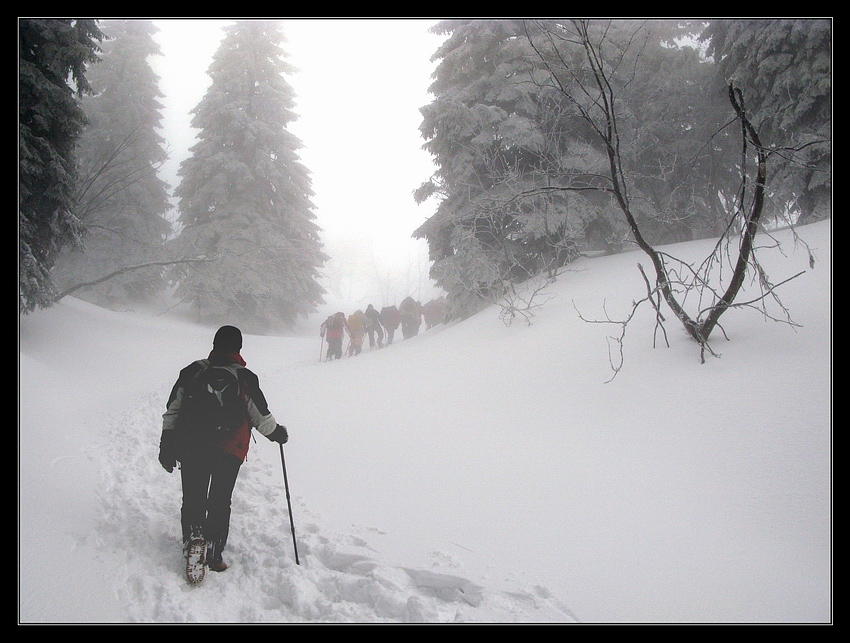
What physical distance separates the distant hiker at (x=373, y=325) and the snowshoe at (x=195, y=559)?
9.21 m

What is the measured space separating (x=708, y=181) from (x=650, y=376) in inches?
371

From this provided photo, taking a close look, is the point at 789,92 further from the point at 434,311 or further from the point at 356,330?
the point at 356,330

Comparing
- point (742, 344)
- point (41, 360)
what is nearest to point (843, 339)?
point (742, 344)

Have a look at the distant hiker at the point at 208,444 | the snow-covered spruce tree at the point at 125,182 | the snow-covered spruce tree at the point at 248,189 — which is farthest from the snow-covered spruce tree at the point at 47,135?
the snow-covered spruce tree at the point at 248,189

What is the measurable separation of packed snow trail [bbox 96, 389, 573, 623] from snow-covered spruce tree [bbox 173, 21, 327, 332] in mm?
9253

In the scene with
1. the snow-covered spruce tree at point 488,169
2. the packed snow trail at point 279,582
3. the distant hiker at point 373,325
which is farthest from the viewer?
the distant hiker at point 373,325

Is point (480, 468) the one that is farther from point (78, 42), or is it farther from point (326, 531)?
point (78, 42)

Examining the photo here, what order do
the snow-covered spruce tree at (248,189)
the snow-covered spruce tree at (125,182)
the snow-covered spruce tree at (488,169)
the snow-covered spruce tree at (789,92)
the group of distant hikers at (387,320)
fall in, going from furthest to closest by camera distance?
the snow-covered spruce tree at (248,189) → the group of distant hikers at (387,320) → the snow-covered spruce tree at (125,182) → the snow-covered spruce tree at (488,169) → the snow-covered spruce tree at (789,92)

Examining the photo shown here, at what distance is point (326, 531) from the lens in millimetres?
2787

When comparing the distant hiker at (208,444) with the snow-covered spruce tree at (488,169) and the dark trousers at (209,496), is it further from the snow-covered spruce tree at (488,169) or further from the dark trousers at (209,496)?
the snow-covered spruce tree at (488,169)

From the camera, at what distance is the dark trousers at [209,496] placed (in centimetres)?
237

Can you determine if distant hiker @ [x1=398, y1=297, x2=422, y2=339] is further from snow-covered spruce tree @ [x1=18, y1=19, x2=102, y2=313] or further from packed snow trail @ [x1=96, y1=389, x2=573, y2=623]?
packed snow trail @ [x1=96, y1=389, x2=573, y2=623]

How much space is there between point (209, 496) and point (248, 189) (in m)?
12.7

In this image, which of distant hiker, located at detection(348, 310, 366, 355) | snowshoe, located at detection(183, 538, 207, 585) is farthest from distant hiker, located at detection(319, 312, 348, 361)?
snowshoe, located at detection(183, 538, 207, 585)
